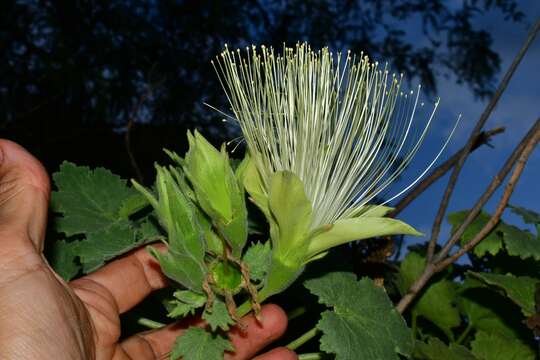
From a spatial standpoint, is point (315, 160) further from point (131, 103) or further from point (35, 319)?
point (131, 103)

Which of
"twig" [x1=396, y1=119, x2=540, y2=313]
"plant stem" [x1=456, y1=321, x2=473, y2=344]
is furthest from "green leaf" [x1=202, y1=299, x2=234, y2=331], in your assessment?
"plant stem" [x1=456, y1=321, x2=473, y2=344]

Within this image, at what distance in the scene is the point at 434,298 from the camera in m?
1.60

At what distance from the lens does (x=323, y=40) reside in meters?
A: 4.18

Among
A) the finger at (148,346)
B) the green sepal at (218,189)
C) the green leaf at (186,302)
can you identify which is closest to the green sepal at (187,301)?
the green leaf at (186,302)

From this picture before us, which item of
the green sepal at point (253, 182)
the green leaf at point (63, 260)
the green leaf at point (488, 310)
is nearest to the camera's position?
the green sepal at point (253, 182)

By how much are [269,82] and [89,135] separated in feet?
9.61

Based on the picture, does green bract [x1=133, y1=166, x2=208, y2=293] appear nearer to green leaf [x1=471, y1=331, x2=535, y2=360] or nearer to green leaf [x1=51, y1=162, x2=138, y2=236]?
green leaf [x1=51, y1=162, x2=138, y2=236]

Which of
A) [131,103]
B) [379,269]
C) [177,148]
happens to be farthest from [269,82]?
[131,103]

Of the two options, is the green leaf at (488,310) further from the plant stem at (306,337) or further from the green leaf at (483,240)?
the plant stem at (306,337)

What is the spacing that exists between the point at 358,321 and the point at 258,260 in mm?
213

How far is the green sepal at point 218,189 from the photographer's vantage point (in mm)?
1053

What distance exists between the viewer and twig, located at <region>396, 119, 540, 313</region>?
1.39m

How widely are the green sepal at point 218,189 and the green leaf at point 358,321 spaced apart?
8.5 inches

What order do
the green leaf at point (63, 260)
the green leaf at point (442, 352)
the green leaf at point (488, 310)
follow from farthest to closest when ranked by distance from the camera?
1. the green leaf at point (488, 310)
2. the green leaf at point (63, 260)
3. the green leaf at point (442, 352)
